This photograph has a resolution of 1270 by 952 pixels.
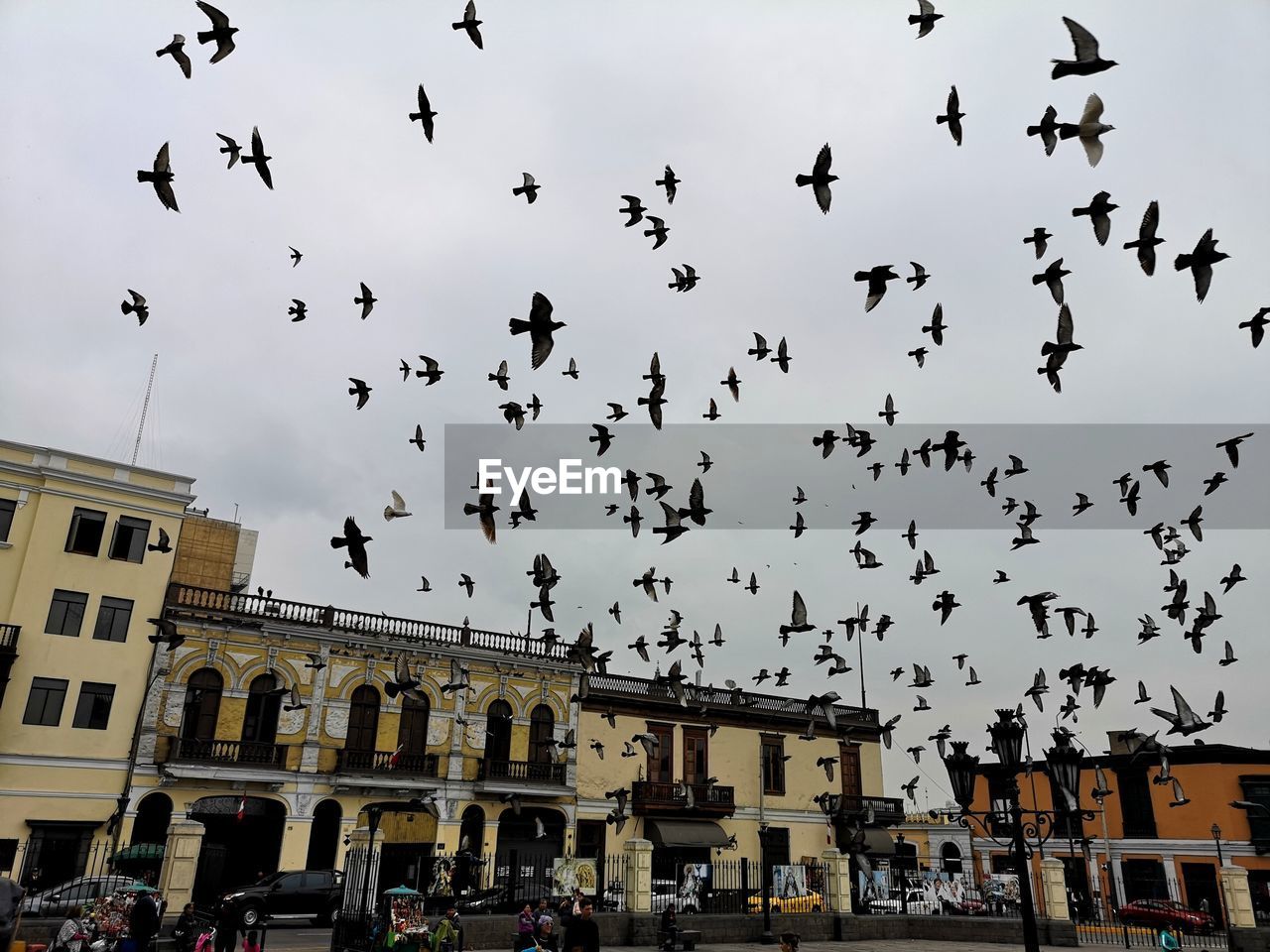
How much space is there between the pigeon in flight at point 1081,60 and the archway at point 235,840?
27440mm

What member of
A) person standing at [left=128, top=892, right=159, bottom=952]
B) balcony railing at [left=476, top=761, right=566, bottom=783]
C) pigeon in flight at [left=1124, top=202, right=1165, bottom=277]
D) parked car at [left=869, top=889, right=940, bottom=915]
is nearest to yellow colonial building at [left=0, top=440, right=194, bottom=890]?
balcony railing at [left=476, top=761, right=566, bottom=783]

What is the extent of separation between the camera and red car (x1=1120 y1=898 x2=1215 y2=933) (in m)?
29.0

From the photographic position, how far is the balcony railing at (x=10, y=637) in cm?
2414

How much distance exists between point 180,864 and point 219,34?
16402 mm

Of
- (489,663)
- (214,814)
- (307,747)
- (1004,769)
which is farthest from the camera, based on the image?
(489,663)

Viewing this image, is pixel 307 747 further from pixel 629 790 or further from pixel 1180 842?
pixel 1180 842

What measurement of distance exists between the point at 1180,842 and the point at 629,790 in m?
26.3

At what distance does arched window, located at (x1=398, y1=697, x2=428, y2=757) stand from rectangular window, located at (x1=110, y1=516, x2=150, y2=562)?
33.4 feet

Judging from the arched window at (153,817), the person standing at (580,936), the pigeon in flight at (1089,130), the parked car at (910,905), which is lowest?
the parked car at (910,905)

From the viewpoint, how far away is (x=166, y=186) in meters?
8.86

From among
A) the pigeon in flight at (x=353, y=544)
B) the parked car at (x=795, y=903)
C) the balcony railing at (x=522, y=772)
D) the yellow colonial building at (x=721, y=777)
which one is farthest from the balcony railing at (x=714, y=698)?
the pigeon in flight at (x=353, y=544)

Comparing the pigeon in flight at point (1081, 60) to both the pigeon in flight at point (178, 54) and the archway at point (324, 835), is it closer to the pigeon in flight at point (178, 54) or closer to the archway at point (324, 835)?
the pigeon in flight at point (178, 54)

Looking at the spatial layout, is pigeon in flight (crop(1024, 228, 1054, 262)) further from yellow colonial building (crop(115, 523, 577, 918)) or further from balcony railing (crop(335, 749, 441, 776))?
balcony railing (crop(335, 749, 441, 776))

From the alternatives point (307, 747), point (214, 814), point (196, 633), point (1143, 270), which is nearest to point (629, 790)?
point (307, 747)
